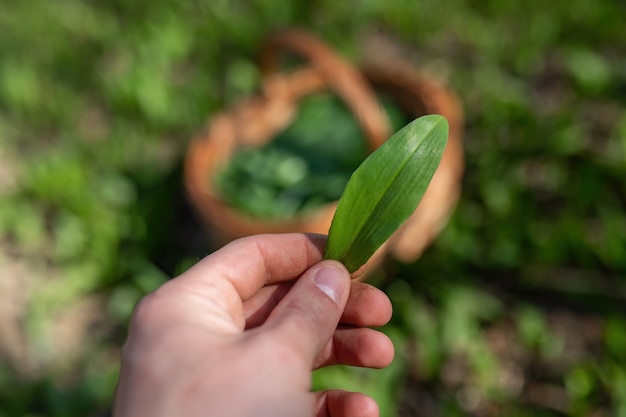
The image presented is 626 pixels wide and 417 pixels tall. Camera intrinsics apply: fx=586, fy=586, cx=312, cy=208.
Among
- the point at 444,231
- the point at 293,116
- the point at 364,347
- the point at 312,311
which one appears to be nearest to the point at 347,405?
the point at 364,347

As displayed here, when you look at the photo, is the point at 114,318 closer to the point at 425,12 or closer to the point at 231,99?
the point at 231,99

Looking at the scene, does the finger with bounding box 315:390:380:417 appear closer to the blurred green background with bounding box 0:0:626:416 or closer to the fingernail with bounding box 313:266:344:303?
the fingernail with bounding box 313:266:344:303

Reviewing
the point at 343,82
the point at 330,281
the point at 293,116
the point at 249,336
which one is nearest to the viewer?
the point at 249,336

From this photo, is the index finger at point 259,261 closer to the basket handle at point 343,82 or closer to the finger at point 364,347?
the finger at point 364,347

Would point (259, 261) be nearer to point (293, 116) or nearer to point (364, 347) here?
point (364, 347)

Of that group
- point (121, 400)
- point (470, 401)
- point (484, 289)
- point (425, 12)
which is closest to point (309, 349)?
point (121, 400)

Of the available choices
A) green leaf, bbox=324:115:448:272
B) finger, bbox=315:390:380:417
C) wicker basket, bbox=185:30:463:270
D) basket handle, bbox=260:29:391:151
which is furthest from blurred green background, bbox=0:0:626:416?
green leaf, bbox=324:115:448:272

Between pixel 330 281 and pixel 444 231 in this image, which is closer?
pixel 330 281

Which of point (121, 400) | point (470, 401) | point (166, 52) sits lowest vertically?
point (470, 401)
